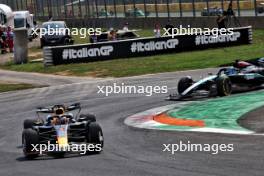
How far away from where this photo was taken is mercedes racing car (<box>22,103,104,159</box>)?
1398cm

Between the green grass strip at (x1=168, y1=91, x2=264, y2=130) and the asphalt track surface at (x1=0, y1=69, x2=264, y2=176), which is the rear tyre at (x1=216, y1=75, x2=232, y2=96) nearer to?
the green grass strip at (x1=168, y1=91, x2=264, y2=130)

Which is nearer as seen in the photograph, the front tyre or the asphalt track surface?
the asphalt track surface

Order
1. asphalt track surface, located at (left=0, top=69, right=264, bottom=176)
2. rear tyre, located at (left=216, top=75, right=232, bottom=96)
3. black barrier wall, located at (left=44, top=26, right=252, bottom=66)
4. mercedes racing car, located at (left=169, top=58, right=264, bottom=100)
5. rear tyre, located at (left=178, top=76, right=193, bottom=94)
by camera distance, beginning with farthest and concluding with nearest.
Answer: black barrier wall, located at (left=44, top=26, right=252, bottom=66) → rear tyre, located at (left=178, top=76, right=193, bottom=94) → mercedes racing car, located at (left=169, top=58, right=264, bottom=100) → rear tyre, located at (left=216, top=75, right=232, bottom=96) → asphalt track surface, located at (left=0, top=69, right=264, bottom=176)

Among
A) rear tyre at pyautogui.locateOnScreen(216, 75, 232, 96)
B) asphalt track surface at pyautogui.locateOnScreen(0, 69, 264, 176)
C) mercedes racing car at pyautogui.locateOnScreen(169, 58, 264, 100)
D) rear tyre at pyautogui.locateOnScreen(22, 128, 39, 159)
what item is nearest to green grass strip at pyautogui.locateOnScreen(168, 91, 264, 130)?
rear tyre at pyautogui.locateOnScreen(216, 75, 232, 96)

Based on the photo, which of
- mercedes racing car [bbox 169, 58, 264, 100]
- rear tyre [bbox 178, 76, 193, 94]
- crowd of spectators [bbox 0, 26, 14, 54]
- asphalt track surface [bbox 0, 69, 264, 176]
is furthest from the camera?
crowd of spectators [bbox 0, 26, 14, 54]

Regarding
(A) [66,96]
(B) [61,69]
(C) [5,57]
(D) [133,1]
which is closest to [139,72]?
(B) [61,69]

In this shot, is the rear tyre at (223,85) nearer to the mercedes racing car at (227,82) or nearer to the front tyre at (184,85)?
the mercedes racing car at (227,82)

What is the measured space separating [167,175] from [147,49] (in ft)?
85.6

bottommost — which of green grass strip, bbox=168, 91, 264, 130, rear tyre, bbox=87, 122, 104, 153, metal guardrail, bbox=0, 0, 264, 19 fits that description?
green grass strip, bbox=168, 91, 264, 130

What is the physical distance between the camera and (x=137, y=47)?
121 ft

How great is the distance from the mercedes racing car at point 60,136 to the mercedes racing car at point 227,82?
7279 mm

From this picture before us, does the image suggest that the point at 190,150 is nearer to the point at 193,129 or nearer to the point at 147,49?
the point at 193,129

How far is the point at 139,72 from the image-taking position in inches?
1267

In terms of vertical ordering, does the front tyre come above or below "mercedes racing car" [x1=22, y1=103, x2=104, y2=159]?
below
